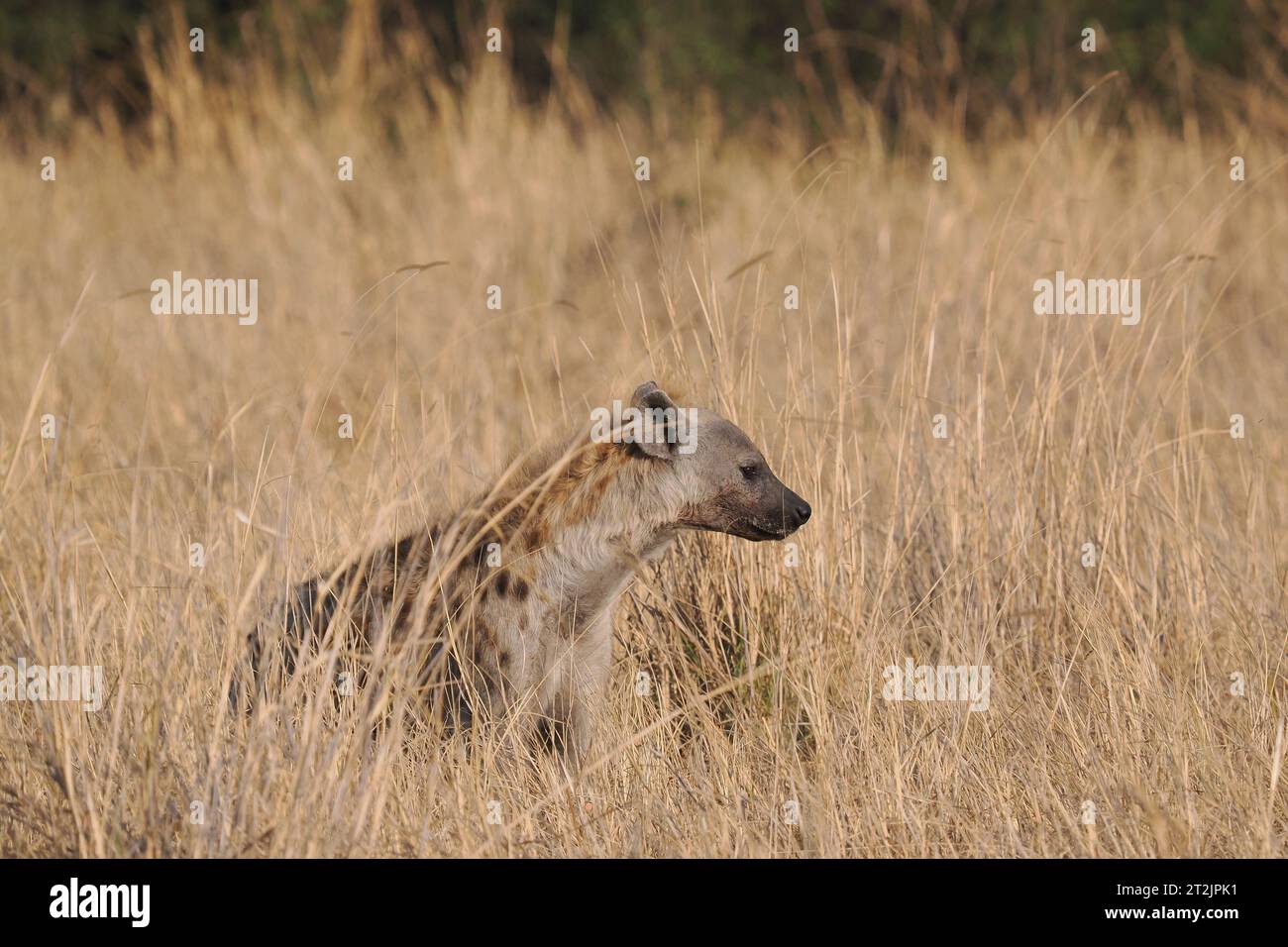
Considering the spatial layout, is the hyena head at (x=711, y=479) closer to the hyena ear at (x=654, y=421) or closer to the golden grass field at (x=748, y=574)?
the hyena ear at (x=654, y=421)

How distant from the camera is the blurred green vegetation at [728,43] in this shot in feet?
53.8

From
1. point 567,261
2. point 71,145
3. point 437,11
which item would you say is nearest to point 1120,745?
point 567,261

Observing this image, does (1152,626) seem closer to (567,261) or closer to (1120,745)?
(1120,745)

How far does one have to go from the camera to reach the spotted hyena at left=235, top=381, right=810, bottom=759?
17.3ft

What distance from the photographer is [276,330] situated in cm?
977

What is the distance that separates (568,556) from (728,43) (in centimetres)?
1339

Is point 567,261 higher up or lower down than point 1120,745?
higher up

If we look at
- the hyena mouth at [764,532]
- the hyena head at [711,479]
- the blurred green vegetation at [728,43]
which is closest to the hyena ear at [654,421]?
the hyena head at [711,479]

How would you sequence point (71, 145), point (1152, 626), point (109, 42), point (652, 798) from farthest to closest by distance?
1. point (109, 42)
2. point (71, 145)
3. point (1152, 626)
4. point (652, 798)

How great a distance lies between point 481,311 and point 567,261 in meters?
1.18

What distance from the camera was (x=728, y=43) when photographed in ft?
58.1

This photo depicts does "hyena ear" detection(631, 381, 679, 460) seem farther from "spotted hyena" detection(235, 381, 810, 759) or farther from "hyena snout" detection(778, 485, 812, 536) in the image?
"hyena snout" detection(778, 485, 812, 536)

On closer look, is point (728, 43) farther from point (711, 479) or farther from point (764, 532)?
point (764, 532)

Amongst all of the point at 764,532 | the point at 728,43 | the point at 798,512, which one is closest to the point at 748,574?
the point at 764,532
